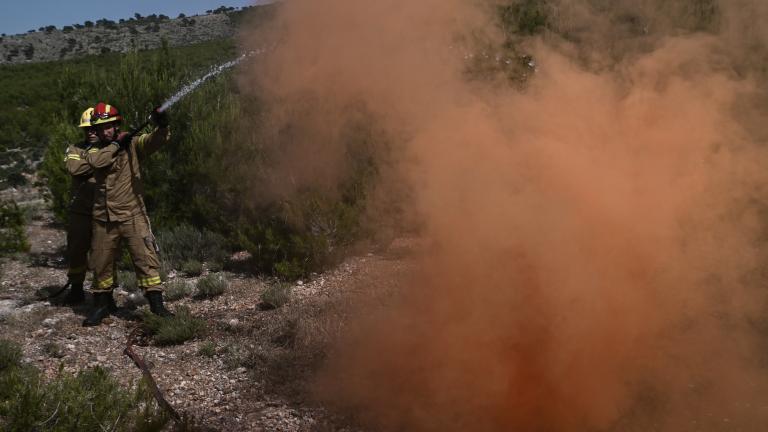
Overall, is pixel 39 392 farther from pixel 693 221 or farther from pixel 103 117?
pixel 693 221

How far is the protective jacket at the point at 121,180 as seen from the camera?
5691 millimetres

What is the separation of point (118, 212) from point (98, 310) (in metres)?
1.01

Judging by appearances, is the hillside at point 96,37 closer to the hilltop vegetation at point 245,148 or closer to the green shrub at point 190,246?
the hilltop vegetation at point 245,148

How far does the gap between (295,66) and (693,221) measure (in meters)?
3.42

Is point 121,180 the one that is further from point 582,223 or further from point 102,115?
point 582,223

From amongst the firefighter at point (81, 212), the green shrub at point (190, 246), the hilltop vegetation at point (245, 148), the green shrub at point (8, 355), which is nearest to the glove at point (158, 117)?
the firefighter at point (81, 212)

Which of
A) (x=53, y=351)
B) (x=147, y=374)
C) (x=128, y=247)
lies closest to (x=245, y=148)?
(x=128, y=247)

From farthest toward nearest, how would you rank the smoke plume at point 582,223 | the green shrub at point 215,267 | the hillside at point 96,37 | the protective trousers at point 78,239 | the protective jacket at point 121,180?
the hillside at point 96,37, the green shrub at point 215,267, the protective trousers at point 78,239, the protective jacket at point 121,180, the smoke plume at point 582,223

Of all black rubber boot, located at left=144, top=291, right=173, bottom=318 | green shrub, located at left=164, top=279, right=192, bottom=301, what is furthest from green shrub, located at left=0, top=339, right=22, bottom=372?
green shrub, located at left=164, top=279, right=192, bottom=301

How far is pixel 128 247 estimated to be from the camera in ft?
19.2

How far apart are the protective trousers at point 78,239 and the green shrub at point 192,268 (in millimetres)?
1585

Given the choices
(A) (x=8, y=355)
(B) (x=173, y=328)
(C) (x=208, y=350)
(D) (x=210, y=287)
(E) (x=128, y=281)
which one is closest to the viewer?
(A) (x=8, y=355)

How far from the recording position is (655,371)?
440 cm

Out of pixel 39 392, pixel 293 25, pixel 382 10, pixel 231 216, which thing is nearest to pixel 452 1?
pixel 382 10
